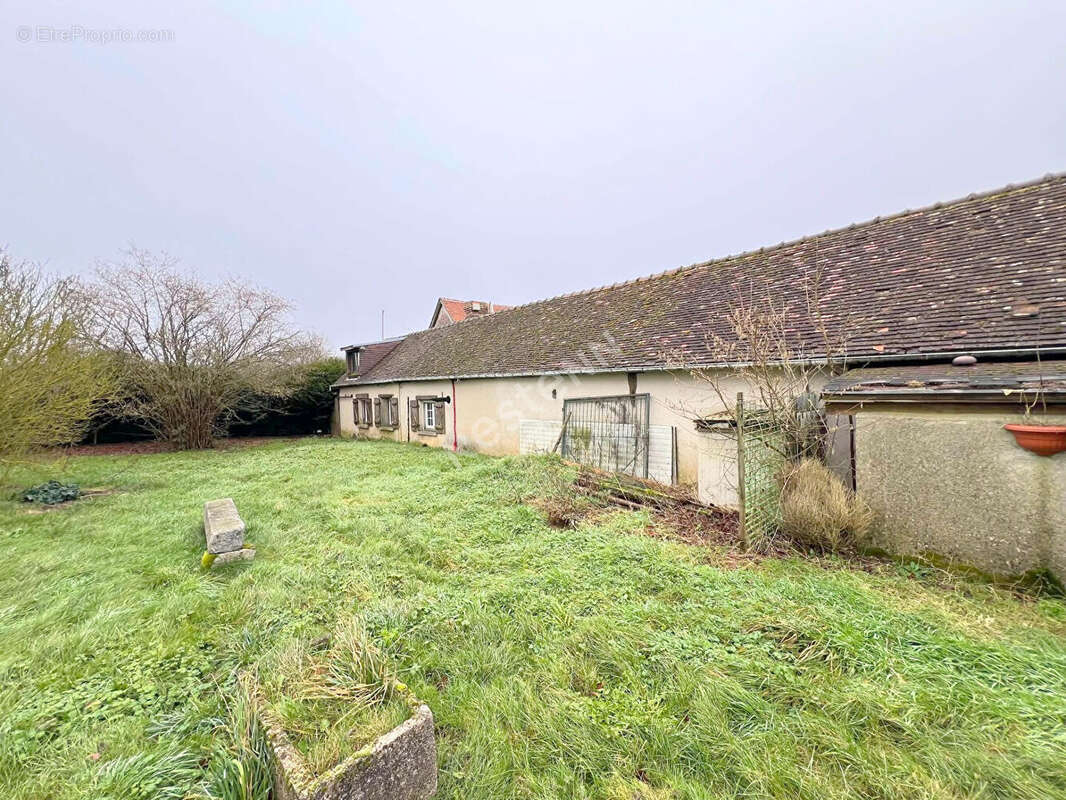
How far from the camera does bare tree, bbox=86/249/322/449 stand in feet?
47.1

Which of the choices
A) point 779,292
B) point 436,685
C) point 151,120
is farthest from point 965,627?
point 151,120

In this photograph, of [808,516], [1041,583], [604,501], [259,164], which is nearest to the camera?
[1041,583]

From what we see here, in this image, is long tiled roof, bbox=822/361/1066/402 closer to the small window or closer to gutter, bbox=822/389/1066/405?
gutter, bbox=822/389/1066/405

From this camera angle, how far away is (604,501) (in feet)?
22.7

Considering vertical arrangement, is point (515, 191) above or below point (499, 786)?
above

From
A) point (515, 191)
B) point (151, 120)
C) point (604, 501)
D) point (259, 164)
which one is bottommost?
point (604, 501)

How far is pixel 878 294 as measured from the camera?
6.74 m

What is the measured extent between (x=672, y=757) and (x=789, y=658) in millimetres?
1180

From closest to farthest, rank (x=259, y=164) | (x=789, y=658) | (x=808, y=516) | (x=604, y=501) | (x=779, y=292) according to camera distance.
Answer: (x=789, y=658) → (x=808, y=516) → (x=604, y=501) → (x=779, y=292) → (x=259, y=164)

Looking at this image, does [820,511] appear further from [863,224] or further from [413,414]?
[413,414]

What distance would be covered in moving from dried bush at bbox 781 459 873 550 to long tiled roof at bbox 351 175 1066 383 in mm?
2290

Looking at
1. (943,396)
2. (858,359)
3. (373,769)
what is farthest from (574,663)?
(858,359)

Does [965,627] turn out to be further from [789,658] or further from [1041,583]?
[789,658]

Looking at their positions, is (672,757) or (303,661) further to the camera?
(303,661)
